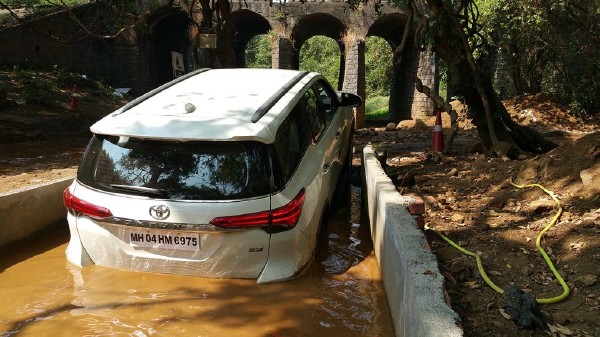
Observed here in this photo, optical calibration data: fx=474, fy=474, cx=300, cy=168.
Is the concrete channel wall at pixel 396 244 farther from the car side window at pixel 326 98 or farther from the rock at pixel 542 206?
the rock at pixel 542 206

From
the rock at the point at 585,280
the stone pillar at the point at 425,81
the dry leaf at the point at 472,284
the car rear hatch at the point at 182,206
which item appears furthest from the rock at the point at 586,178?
the stone pillar at the point at 425,81

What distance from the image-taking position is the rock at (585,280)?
293cm

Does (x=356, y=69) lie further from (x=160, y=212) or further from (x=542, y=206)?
(x=160, y=212)

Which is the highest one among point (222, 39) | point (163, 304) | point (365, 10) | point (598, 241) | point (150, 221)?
point (365, 10)

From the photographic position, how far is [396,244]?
2.91m

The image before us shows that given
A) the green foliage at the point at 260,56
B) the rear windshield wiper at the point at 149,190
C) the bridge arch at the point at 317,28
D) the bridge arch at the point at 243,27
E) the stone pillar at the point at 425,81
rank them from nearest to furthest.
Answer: the rear windshield wiper at the point at 149,190 → the stone pillar at the point at 425,81 → the bridge arch at the point at 317,28 → the bridge arch at the point at 243,27 → the green foliage at the point at 260,56

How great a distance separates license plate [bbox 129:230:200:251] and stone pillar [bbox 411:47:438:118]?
14.5 metres

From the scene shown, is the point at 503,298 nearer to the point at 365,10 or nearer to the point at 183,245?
the point at 183,245

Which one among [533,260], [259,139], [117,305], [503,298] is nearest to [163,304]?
[117,305]

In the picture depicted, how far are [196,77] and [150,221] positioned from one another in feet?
6.05

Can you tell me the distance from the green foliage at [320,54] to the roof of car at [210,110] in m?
35.0

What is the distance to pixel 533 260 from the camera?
3447 millimetres

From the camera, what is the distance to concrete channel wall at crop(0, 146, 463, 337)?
2084mm

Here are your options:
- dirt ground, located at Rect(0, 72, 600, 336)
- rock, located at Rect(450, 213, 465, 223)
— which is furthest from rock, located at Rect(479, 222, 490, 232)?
rock, located at Rect(450, 213, 465, 223)
